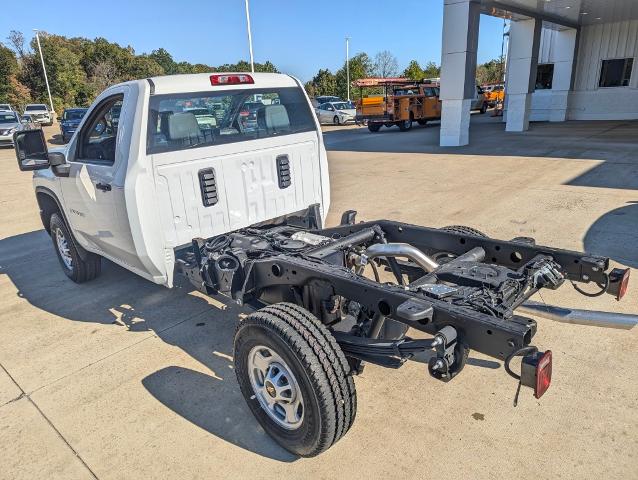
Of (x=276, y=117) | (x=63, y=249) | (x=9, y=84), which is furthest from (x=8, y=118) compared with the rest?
(x=9, y=84)

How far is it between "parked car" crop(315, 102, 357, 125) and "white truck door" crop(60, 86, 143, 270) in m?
25.1

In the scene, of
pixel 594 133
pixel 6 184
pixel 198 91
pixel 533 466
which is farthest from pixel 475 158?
pixel 6 184

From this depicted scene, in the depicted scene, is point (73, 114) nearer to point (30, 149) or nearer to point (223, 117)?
point (30, 149)

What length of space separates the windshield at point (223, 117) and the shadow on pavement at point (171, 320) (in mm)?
1633

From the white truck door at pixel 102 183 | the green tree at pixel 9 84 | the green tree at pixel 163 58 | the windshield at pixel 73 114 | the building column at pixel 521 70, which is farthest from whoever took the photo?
the green tree at pixel 163 58

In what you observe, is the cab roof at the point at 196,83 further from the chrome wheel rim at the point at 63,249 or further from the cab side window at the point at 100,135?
the chrome wheel rim at the point at 63,249

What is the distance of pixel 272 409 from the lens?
2.80 m

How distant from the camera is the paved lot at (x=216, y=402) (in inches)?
104

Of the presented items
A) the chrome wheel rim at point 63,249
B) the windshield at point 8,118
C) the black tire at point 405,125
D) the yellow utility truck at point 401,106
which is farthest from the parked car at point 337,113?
the chrome wheel rim at point 63,249

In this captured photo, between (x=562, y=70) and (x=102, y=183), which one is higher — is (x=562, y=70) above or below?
above

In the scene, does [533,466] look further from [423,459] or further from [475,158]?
[475,158]

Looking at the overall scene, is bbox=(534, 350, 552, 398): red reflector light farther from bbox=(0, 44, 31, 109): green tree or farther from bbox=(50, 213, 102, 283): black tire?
bbox=(0, 44, 31, 109): green tree

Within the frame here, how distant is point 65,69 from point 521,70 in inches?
1868

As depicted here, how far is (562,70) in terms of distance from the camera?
76.3 ft
